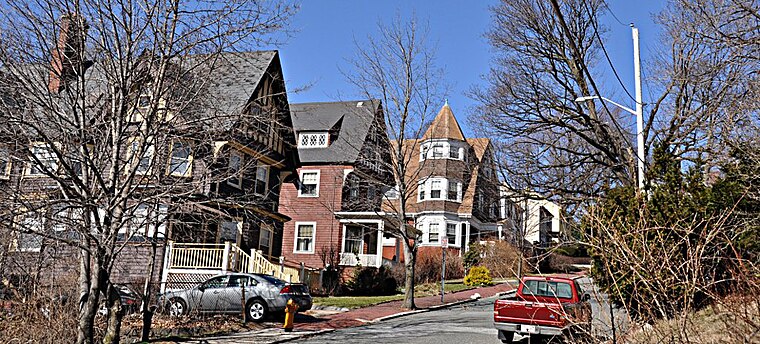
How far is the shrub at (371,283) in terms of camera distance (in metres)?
30.2

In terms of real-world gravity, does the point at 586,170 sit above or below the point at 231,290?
above

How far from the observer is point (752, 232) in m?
12.0

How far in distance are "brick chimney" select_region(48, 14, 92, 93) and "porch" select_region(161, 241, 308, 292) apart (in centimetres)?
1464

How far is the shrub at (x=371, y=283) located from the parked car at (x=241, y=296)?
938 centimetres

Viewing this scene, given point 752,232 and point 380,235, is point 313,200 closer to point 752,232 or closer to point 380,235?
point 380,235

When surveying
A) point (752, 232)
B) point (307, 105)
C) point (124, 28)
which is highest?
point (307, 105)

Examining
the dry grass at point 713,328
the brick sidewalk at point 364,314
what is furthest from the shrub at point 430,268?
the dry grass at point 713,328

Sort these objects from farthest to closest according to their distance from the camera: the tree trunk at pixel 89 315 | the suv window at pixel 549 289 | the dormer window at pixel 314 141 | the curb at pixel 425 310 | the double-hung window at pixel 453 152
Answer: the double-hung window at pixel 453 152 → the dormer window at pixel 314 141 → the curb at pixel 425 310 → the suv window at pixel 549 289 → the tree trunk at pixel 89 315

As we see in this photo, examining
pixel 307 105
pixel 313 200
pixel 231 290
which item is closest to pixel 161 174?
pixel 231 290

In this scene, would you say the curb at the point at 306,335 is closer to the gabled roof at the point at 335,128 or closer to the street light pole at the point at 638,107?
the street light pole at the point at 638,107

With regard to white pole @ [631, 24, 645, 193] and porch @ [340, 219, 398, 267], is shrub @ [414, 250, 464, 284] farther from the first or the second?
white pole @ [631, 24, 645, 193]

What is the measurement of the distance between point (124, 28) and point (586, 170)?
1697 cm

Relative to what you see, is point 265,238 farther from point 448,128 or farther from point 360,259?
point 448,128

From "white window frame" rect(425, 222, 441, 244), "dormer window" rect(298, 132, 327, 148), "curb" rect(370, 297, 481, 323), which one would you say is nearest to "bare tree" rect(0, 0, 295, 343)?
"curb" rect(370, 297, 481, 323)
